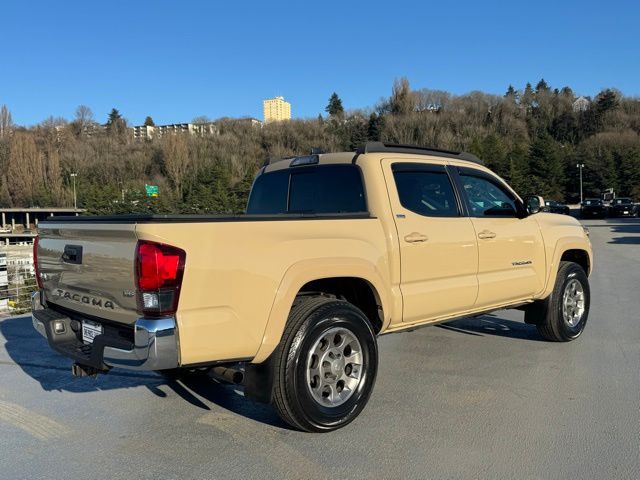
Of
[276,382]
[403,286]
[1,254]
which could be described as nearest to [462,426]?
[403,286]

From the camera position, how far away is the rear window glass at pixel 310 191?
15.5 feet

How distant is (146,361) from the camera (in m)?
3.19

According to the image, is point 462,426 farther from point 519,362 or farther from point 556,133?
point 556,133

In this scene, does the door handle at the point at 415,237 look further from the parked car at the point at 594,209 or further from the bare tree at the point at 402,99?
the bare tree at the point at 402,99

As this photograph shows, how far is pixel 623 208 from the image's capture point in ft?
159

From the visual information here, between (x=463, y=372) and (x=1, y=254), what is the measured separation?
775 cm

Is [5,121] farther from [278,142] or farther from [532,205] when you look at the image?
[532,205]

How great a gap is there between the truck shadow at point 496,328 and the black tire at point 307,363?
125 inches

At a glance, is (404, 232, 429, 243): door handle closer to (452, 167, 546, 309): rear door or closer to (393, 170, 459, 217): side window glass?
(393, 170, 459, 217): side window glass

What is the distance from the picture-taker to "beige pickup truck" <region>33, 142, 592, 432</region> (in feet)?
10.7

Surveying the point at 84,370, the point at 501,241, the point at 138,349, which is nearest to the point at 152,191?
the point at 501,241

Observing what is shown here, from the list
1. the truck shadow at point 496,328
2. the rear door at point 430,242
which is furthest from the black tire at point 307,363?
the truck shadow at point 496,328

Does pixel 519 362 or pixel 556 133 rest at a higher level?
pixel 556 133

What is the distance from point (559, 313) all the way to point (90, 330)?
15.7 ft
